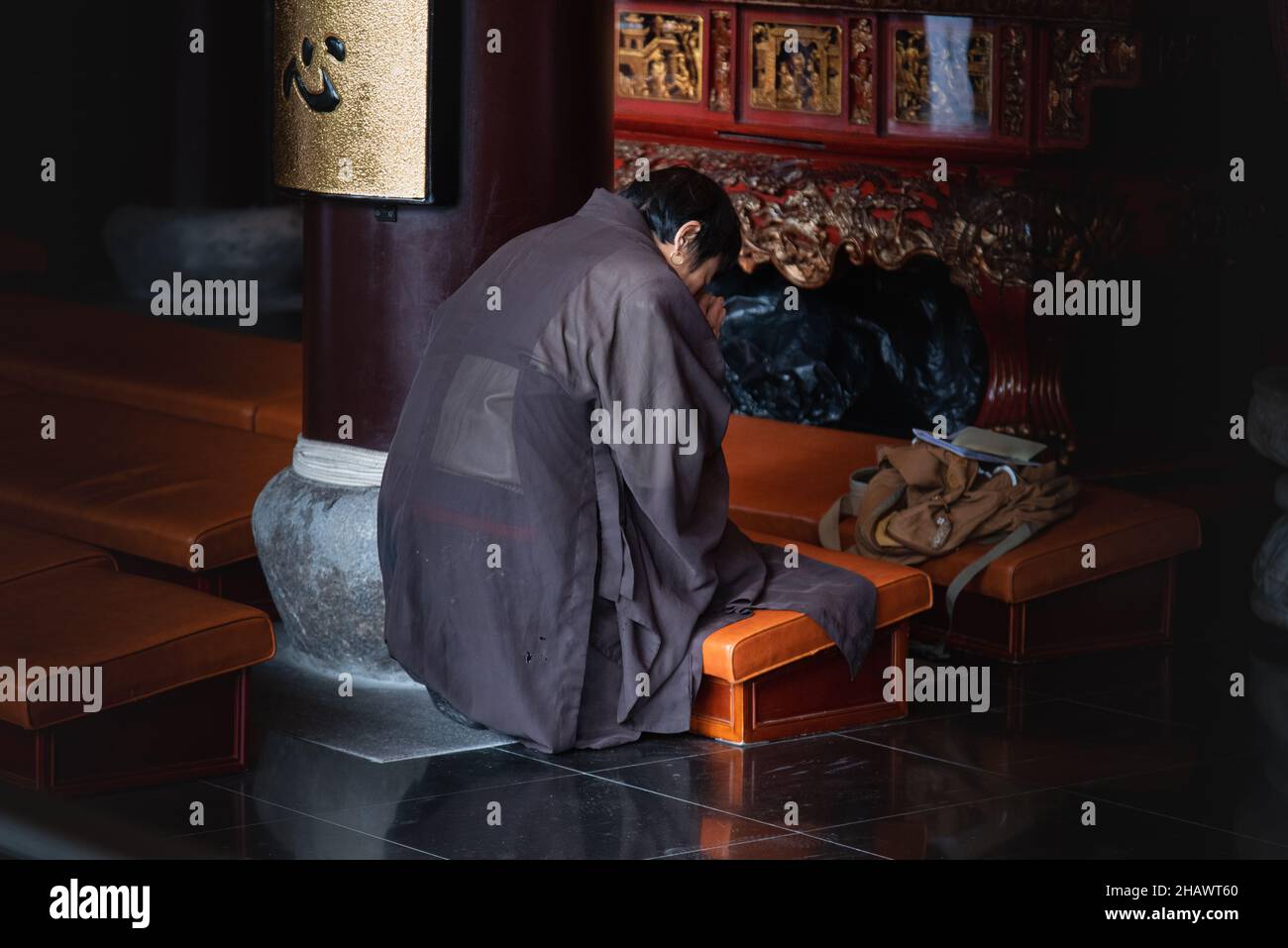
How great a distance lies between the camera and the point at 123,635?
358cm

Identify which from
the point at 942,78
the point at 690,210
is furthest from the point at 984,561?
the point at 942,78

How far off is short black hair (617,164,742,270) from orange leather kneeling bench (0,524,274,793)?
116 cm

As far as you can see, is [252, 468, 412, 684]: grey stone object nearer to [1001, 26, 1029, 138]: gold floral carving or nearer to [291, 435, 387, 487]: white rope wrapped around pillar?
[291, 435, 387, 487]: white rope wrapped around pillar

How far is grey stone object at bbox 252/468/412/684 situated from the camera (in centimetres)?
438

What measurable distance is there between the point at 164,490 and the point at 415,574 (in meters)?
1.11

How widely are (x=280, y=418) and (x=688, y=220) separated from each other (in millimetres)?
2141

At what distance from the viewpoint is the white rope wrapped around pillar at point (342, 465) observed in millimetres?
4477

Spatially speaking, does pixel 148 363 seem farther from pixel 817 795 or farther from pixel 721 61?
pixel 817 795

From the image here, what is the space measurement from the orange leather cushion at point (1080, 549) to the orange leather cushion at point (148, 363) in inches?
84.0

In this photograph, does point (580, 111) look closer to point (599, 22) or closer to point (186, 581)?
point (599, 22)
